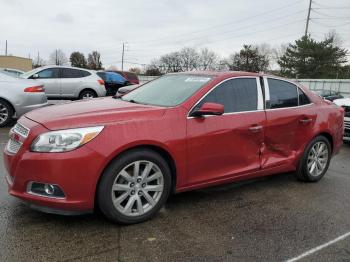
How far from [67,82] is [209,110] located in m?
10.0

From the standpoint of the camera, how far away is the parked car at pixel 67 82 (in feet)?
42.0

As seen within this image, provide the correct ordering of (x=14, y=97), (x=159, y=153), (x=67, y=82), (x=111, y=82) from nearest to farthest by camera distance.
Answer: (x=159, y=153) → (x=14, y=97) → (x=67, y=82) → (x=111, y=82)

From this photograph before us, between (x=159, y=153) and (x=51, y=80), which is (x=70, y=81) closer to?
(x=51, y=80)

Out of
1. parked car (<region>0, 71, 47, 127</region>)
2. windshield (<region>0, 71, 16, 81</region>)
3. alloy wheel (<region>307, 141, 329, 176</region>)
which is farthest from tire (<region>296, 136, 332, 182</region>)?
windshield (<region>0, 71, 16, 81</region>)

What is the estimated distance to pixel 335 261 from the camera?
3.30 m

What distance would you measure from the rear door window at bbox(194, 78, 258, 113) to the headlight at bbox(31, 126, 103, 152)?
1.40 meters

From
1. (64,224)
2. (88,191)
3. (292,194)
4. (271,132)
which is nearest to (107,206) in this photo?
(88,191)

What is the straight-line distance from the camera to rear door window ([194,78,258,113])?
4.40 meters

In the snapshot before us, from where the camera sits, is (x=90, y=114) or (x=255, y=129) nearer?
(x=90, y=114)

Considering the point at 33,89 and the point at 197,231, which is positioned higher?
the point at 33,89

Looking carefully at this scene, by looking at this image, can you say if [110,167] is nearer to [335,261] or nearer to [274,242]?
[274,242]

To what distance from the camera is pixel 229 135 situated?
169 inches

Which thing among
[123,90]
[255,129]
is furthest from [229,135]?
[123,90]

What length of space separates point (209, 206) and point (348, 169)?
3375mm
